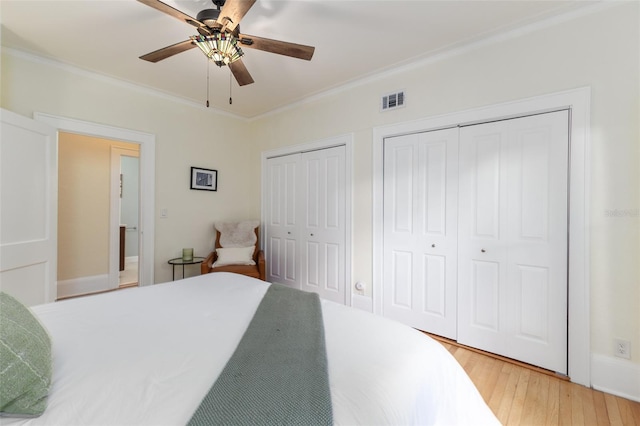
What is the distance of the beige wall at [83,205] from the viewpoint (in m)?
3.61

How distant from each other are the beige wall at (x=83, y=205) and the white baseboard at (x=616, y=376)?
524cm

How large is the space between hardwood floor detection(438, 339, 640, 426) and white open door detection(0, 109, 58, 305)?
11.6 feet

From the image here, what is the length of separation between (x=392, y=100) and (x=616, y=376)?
8.66 ft

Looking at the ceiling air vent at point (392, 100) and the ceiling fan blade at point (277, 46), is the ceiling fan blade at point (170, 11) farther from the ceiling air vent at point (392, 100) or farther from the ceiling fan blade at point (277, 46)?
the ceiling air vent at point (392, 100)

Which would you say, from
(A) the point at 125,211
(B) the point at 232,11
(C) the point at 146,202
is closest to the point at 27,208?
(C) the point at 146,202

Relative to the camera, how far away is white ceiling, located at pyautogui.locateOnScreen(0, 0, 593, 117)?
6.39 ft

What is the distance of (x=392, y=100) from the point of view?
9.19 ft

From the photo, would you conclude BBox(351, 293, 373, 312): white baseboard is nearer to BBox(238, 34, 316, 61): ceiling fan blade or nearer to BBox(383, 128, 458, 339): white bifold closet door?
BBox(383, 128, 458, 339): white bifold closet door

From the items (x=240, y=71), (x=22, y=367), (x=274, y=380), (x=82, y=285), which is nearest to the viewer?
(x=22, y=367)

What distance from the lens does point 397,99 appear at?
277 cm

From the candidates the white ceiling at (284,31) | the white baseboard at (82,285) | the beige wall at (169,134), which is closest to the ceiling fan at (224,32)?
the white ceiling at (284,31)

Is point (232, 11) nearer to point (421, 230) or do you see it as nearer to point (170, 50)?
point (170, 50)

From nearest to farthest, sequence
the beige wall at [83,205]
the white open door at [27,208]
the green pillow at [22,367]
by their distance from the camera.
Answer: the green pillow at [22,367]
the white open door at [27,208]
the beige wall at [83,205]

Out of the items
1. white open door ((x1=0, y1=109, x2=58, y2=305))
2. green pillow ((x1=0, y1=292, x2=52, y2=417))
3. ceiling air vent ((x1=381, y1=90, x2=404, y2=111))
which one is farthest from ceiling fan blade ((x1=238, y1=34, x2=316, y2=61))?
white open door ((x1=0, y1=109, x2=58, y2=305))
